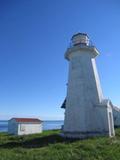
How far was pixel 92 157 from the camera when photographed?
12.3m

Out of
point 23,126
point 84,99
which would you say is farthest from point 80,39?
point 23,126

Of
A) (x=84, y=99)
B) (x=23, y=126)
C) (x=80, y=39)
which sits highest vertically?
(x=80, y=39)

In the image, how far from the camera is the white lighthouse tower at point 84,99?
20.5 m

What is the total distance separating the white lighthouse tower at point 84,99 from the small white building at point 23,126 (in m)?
18.0

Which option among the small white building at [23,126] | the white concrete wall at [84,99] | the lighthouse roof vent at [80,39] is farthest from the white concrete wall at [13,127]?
the lighthouse roof vent at [80,39]

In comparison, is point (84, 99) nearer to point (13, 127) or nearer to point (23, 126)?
point (23, 126)

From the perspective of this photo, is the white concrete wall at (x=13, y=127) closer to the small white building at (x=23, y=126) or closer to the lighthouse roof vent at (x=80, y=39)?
the small white building at (x=23, y=126)

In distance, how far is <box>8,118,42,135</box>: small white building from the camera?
1483 inches

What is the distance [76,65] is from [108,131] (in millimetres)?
7229

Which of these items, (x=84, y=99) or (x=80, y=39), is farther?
(x=80, y=39)

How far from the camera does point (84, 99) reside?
2088 cm

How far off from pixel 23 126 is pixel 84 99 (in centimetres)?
2039

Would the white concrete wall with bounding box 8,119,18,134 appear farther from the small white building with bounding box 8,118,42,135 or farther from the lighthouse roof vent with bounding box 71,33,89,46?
the lighthouse roof vent with bounding box 71,33,89,46

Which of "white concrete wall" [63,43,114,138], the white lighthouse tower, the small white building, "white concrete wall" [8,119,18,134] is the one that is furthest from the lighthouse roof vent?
"white concrete wall" [8,119,18,134]
